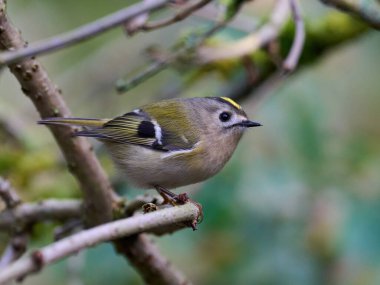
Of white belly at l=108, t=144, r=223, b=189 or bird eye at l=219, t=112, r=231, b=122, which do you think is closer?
white belly at l=108, t=144, r=223, b=189

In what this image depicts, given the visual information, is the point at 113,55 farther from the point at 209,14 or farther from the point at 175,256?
the point at 175,256

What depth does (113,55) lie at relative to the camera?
4203 millimetres

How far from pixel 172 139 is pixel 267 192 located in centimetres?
72

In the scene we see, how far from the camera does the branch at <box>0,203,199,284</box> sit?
134 centimetres

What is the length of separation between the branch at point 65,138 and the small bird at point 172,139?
0.50 ft

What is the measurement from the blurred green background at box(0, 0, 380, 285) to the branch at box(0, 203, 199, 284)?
4.19 feet

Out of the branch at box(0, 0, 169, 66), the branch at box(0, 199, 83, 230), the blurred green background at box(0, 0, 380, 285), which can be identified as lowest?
the blurred green background at box(0, 0, 380, 285)

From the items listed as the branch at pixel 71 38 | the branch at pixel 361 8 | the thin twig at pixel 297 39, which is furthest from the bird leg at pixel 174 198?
the branch at pixel 71 38

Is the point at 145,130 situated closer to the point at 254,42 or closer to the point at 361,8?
the point at 254,42

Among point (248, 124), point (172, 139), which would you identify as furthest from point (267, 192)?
point (172, 139)

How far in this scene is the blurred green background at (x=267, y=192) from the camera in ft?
11.1

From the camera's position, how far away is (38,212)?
2787 mm

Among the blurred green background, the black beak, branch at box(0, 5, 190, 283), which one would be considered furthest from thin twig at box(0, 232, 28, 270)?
the black beak

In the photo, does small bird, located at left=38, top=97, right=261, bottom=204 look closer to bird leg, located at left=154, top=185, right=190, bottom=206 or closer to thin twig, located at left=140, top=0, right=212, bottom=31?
bird leg, located at left=154, top=185, right=190, bottom=206
